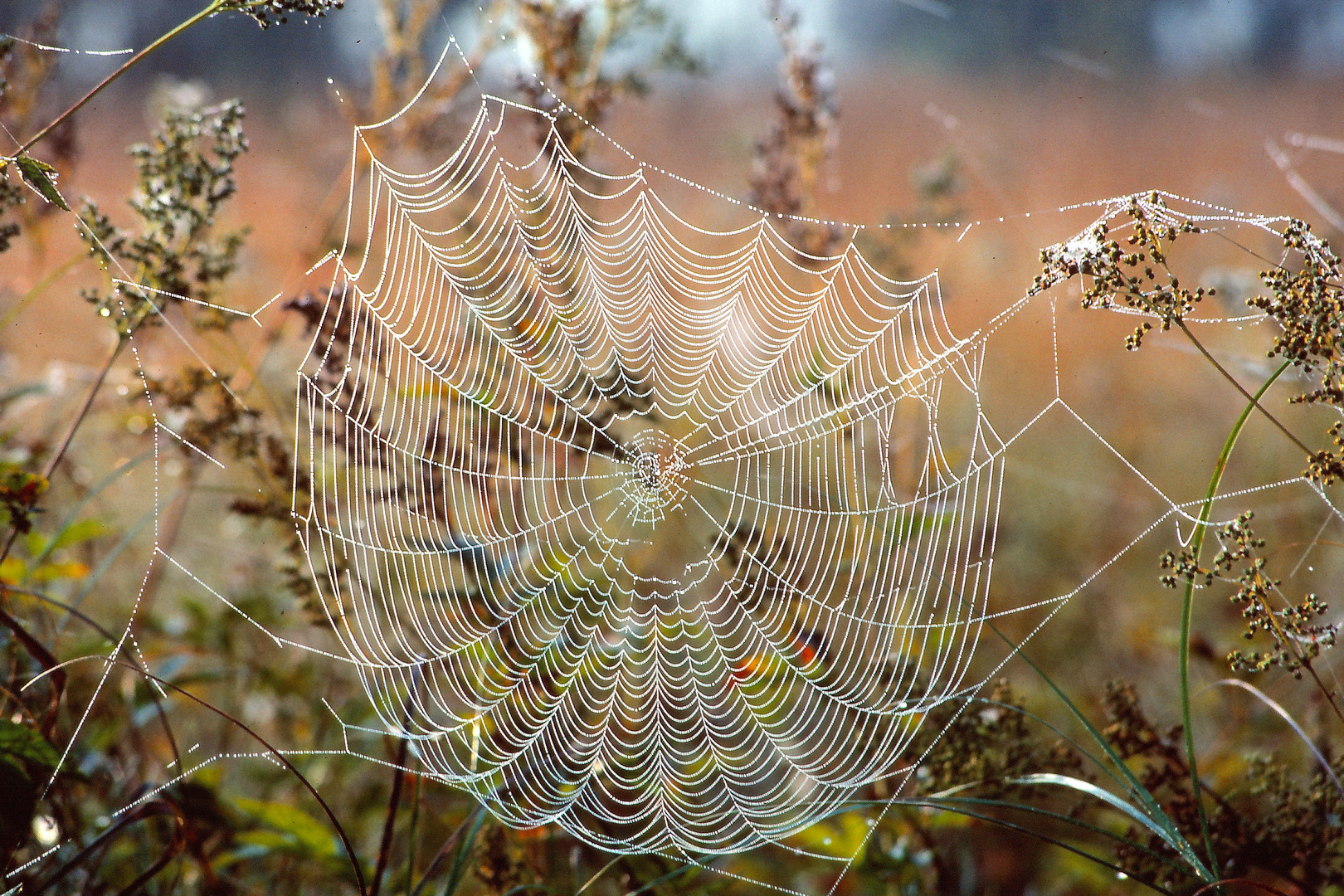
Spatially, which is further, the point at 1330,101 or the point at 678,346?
the point at 1330,101

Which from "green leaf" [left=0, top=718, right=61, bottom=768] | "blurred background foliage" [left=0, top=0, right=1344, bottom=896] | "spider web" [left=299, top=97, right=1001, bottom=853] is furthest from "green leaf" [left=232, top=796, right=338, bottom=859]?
"green leaf" [left=0, top=718, right=61, bottom=768]

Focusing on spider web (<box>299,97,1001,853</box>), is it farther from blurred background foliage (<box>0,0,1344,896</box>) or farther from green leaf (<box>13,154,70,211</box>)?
green leaf (<box>13,154,70,211</box>)

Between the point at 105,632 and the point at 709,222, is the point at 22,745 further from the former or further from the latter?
the point at 709,222

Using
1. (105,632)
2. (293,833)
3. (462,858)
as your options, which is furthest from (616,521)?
(105,632)

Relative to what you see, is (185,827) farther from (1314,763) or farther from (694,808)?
(1314,763)

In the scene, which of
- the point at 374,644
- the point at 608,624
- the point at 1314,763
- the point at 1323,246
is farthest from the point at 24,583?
the point at 1314,763

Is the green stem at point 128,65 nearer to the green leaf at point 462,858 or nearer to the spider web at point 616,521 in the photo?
the spider web at point 616,521
